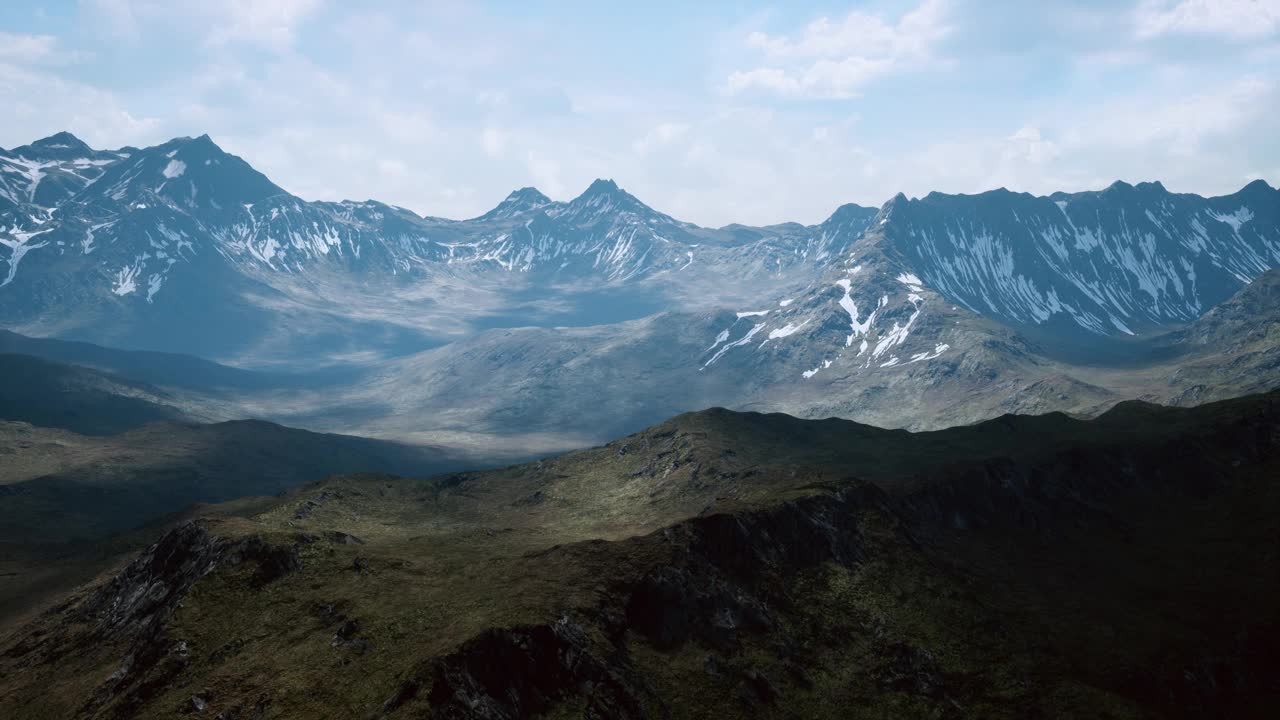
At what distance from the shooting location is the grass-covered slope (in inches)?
3164

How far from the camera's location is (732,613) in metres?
102

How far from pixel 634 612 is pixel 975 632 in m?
47.7

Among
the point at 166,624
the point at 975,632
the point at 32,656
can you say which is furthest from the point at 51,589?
the point at 975,632

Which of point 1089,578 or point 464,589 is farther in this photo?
point 1089,578

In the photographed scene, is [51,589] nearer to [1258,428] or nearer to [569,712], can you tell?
[569,712]

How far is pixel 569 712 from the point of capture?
78.0 meters

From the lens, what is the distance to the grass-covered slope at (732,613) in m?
80.4

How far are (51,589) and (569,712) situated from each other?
117985 mm

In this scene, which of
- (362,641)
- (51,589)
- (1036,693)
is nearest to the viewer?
(362,641)

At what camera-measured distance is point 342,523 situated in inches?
6033

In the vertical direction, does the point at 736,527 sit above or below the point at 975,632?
above

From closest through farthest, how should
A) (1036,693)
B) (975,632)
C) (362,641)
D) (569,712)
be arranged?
1. (569,712)
2. (362,641)
3. (1036,693)
4. (975,632)

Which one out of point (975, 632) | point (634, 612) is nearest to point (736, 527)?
point (634, 612)

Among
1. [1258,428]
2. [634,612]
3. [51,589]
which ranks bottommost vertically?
[51,589]
